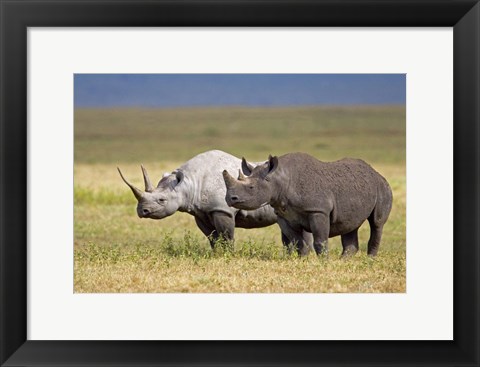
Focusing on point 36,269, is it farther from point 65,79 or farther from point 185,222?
point 185,222

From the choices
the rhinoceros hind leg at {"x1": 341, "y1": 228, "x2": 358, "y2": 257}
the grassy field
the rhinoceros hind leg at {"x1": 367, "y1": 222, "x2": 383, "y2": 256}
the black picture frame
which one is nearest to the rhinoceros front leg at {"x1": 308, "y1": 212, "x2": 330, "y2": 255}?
the grassy field

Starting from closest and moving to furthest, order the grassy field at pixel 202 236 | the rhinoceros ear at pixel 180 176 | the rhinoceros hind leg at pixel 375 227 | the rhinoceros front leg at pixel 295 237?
1. the grassy field at pixel 202 236
2. the rhinoceros front leg at pixel 295 237
3. the rhinoceros hind leg at pixel 375 227
4. the rhinoceros ear at pixel 180 176

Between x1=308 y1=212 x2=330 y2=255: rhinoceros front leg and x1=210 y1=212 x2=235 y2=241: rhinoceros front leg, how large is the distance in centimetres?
177

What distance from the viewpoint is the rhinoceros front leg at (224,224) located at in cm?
1389

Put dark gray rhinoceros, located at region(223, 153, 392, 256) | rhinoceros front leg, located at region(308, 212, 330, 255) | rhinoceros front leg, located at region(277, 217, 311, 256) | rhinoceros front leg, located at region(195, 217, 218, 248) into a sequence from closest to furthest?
dark gray rhinoceros, located at region(223, 153, 392, 256)
rhinoceros front leg, located at region(308, 212, 330, 255)
rhinoceros front leg, located at region(277, 217, 311, 256)
rhinoceros front leg, located at region(195, 217, 218, 248)

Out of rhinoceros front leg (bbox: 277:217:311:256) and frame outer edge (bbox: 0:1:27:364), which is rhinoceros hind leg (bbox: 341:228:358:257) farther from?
frame outer edge (bbox: 0:1:27:364)

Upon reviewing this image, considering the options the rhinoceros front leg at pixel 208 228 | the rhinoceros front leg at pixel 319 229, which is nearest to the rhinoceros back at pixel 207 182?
the rhinoceros front leg at pixel 208 228

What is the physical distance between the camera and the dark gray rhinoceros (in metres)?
12.1

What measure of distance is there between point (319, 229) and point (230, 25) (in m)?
4.10

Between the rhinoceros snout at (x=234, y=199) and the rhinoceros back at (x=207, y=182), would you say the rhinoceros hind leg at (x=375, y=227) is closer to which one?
the rhinoceros back at (x=207, y=182)

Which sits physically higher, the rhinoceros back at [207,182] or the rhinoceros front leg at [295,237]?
the rhinoceros back at [207,182]

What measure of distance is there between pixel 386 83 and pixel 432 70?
1.91 m

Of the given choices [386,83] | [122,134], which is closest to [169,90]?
[122,134]

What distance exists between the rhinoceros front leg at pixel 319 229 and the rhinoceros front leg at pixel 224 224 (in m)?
1.77
